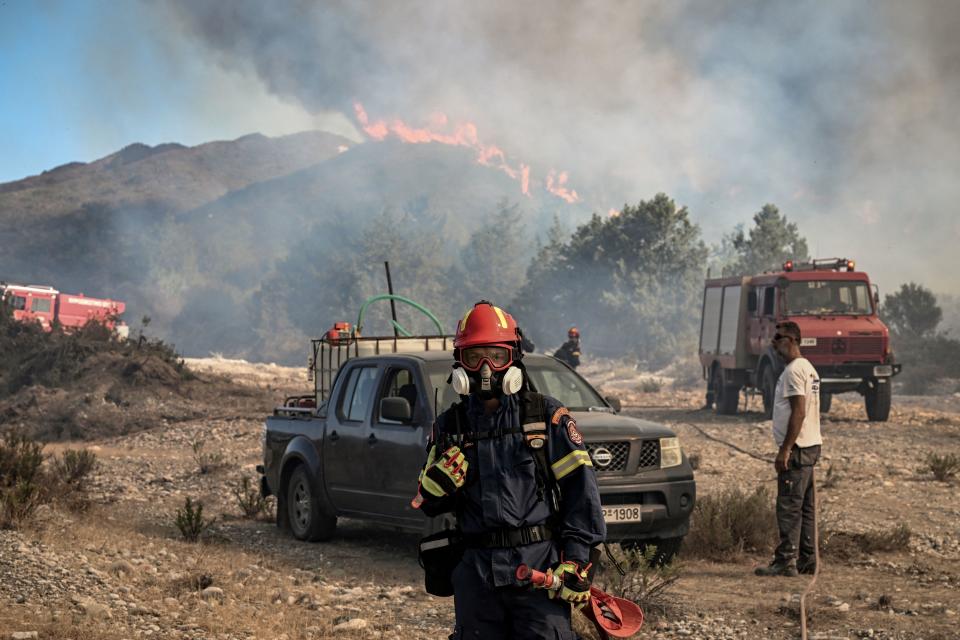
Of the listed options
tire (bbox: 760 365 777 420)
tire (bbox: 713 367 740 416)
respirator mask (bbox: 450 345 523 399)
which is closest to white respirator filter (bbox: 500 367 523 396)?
respirator mask (bbox: 450 345 523 399)

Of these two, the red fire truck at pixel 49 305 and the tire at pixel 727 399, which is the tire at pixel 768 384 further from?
the red fire truck at pixel 49 305

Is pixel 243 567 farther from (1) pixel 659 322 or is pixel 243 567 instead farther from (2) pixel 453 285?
(2) pixel 453 285

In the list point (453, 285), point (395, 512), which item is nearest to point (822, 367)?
point (395, 512)

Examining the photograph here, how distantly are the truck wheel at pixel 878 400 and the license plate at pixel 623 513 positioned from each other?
14.5 m

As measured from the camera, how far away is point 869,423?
21.4 meters

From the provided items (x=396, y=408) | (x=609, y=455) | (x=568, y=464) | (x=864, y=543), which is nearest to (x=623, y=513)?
(x=609, y=455)

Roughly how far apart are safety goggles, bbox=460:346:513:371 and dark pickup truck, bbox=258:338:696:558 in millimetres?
4062

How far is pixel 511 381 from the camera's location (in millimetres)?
3816

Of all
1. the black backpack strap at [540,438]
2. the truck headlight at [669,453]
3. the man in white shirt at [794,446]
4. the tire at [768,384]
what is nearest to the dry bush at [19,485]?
the truck headlight at [669,453]

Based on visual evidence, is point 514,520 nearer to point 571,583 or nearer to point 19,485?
point 571,583

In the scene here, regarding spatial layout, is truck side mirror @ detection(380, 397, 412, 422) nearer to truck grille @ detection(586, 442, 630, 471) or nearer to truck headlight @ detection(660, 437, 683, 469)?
truck grille @ detection(586, 442, 630, 471)

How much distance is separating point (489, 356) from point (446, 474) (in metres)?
0.41

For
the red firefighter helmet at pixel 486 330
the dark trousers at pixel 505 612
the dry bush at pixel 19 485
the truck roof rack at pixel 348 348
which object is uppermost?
the truck roof rack at pixel 348 348

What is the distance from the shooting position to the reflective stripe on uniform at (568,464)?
3.82 metres
